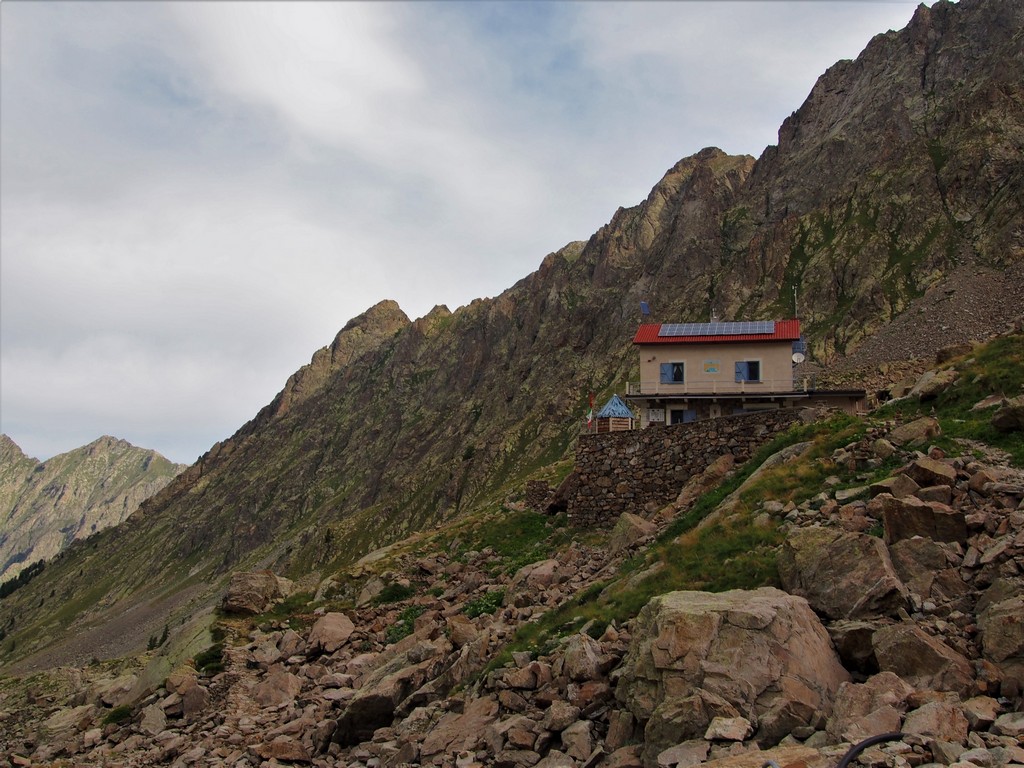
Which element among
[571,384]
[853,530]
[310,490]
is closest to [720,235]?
[571,384]

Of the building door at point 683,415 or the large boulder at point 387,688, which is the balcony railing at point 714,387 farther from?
the large boulder at point 387,688

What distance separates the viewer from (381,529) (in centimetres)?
13212

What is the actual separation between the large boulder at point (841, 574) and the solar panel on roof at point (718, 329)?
29730mm

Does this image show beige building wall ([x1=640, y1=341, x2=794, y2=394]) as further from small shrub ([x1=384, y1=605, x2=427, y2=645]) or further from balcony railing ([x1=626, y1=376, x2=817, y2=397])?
Answer: small shrub ([x1=384, y1=605, x2=427, y2=645])

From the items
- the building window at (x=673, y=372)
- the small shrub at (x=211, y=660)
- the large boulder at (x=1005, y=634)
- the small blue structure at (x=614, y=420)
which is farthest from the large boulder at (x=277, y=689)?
the building window at (x=673, y=372)

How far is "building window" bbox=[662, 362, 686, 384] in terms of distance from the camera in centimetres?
4247

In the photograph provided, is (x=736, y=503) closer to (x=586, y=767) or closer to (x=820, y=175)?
(x=586, y=767)

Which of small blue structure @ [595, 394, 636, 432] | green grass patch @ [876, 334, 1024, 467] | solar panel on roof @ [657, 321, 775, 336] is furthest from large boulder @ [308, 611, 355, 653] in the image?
solar panel on roof @ [657, 321, 775, 336]

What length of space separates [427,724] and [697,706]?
672 cm

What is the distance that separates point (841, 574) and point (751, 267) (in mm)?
117522

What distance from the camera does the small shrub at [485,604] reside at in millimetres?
21622

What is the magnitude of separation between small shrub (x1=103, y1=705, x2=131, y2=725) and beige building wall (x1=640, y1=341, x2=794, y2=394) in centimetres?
2827

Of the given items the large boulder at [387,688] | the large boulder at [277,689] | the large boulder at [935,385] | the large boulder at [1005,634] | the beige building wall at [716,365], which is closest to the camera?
the large boulder at [1005,634]

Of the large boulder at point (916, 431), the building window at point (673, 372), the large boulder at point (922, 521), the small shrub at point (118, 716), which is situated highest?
the building window at point (673, 372)
